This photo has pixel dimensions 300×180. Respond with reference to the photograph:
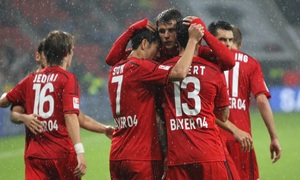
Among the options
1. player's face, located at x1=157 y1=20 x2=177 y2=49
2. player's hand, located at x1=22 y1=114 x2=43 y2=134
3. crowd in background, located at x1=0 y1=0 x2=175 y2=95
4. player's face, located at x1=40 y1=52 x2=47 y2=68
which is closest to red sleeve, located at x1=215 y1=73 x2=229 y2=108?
player's face, located at x1=157 y1=20 x2=177 y2=49

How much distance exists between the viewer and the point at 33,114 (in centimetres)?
555

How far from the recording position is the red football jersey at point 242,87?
6.27 metres

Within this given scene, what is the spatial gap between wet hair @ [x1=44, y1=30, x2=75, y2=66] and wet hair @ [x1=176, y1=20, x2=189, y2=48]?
95 centimetres

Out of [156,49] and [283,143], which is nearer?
[156,49]

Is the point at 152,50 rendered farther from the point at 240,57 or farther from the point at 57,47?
the point at 240,57

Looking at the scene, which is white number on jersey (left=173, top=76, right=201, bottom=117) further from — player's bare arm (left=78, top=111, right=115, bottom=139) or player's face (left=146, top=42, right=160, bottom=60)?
player's bare arm (left=78, top=111, right=115, bottom=139)

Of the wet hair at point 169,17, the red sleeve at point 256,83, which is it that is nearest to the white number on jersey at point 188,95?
the wet hair at point 169,17

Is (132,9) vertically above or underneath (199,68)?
above

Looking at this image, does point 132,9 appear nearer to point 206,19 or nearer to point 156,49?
point 206,19

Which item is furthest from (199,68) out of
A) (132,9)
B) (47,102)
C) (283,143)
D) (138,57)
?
(132,9)

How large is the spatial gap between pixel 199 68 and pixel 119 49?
856 mm

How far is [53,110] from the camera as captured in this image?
552cm

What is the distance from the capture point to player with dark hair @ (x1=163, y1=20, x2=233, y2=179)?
5039mm

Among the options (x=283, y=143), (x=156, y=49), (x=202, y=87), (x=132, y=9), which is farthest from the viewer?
(x=132, y=9)
